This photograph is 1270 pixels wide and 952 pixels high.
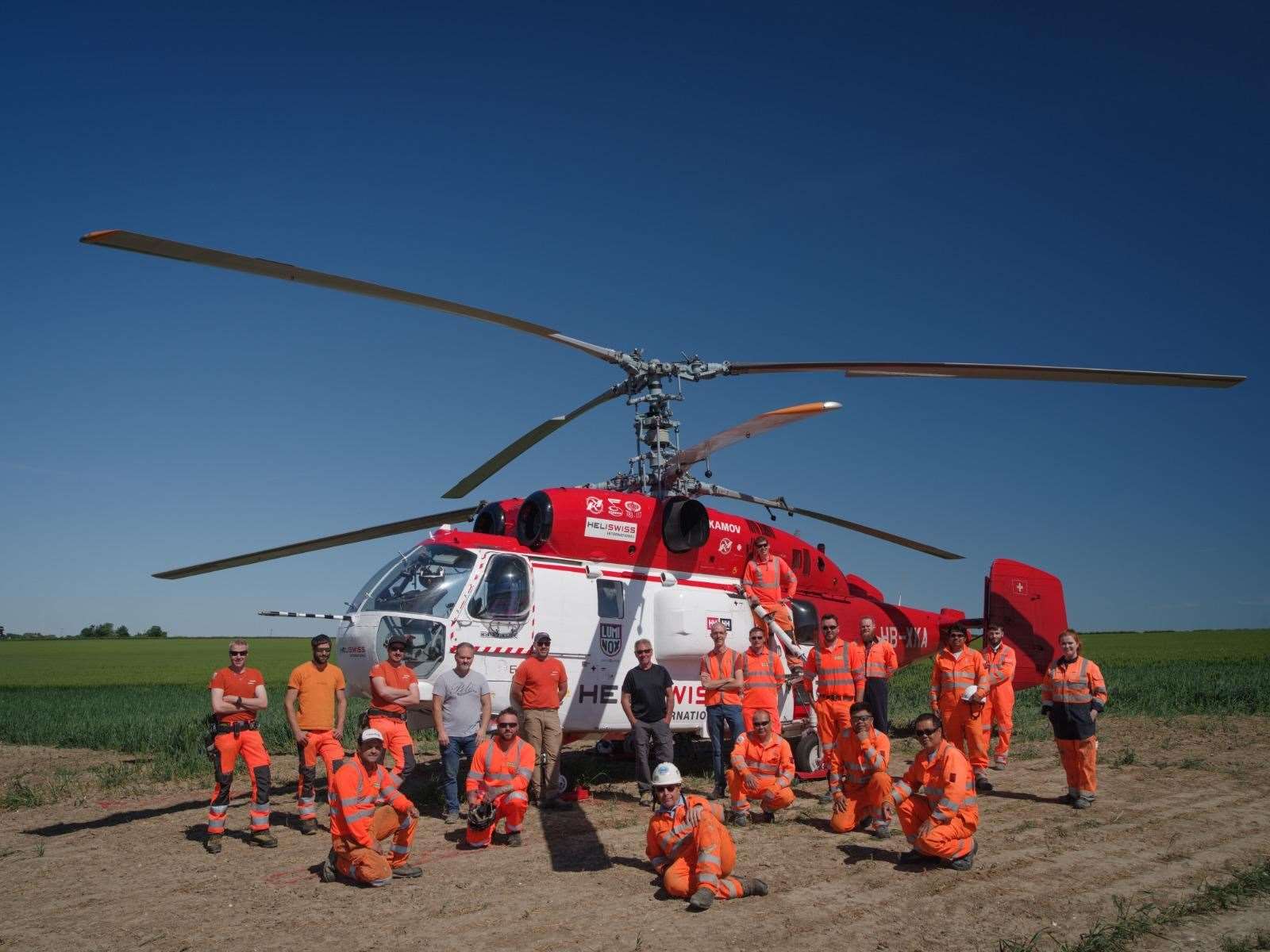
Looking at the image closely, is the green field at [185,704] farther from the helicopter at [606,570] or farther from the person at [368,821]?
the person at [368,821]

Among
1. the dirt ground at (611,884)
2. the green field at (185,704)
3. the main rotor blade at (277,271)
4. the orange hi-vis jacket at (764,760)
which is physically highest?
the main rotor blade at (277,271)

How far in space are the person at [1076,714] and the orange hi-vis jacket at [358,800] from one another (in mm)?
6896

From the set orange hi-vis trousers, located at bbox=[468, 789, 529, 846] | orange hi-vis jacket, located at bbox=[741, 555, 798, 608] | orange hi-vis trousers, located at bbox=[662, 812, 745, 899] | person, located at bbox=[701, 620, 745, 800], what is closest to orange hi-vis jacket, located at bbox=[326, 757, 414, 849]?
A: orange hi-vis trousers, located at bbox=[468, 789, 529, 846]

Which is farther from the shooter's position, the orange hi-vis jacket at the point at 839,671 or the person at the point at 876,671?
the person at the point at 876,671

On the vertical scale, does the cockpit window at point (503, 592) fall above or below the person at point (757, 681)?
above

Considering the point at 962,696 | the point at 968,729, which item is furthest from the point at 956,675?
the point at 968,729

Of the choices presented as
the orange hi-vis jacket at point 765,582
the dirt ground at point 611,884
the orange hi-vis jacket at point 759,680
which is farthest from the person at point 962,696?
the orange hi-vis jacket at point 759,680

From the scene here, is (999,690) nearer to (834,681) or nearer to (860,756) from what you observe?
(834,681)

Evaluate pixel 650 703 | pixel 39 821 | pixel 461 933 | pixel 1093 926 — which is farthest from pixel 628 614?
pixel 39 821

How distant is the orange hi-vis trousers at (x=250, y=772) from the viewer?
8.01 m

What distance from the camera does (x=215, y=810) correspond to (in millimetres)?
8016

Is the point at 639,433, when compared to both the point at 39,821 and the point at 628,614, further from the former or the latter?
the point at 39,821

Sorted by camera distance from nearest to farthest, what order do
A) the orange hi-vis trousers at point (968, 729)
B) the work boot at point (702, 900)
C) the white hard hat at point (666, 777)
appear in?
1. the work boot at point (702, 900)
2. the white hard hat at point (666, 777)
3. the orange hi-vis trousers at point (968, 729)

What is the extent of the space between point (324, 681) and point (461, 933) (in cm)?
388
